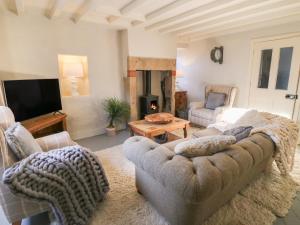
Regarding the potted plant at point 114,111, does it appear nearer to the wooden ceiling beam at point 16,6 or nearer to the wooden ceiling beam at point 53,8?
the wooden ceiling beam at point 53,8

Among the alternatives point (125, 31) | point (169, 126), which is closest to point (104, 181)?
point (169, 126)

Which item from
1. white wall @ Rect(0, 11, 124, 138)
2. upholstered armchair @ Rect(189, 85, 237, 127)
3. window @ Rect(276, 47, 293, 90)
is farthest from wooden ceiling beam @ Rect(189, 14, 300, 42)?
white wall @ Rect(0, 11, 124, 138)

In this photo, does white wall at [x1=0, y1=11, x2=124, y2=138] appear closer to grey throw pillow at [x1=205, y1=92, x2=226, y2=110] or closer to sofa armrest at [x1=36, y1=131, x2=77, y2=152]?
sofa armrest at [x1=36, y1=131, x2=77, y2=152]

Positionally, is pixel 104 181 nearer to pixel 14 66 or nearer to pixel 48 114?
pixel 48 114

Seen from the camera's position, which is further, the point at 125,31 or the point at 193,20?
the point at 125,31

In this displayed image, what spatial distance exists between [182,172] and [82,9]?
2827 millimetres

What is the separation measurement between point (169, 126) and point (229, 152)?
155 centimetres

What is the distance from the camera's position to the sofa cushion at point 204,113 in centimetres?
380

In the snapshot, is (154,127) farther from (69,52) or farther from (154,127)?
(69,52)

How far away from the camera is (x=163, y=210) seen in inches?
61.0

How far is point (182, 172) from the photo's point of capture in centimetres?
114

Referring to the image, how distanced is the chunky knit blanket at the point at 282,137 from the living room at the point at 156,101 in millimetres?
18

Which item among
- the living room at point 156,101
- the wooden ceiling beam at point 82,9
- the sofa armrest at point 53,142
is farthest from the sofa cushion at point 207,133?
the wooden ceiling beam at point 82,9

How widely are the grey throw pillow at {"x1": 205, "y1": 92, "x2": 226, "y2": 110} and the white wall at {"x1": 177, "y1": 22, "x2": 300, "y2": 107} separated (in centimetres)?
A: 48
